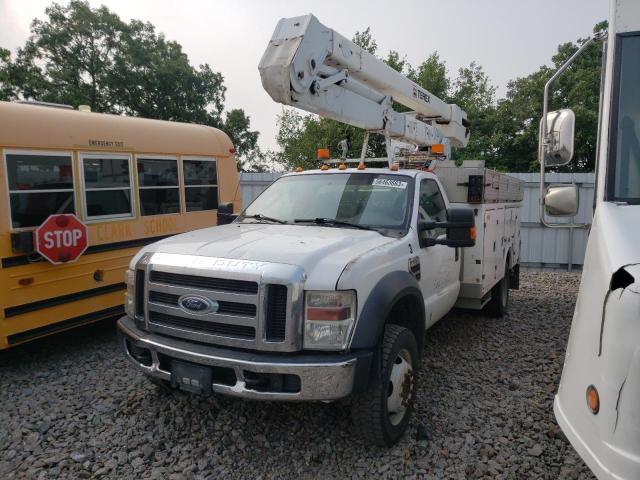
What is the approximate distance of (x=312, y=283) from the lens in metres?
2.82

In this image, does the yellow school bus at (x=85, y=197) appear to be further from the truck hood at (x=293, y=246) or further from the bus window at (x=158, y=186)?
the truck hood at (x=293, y=246)

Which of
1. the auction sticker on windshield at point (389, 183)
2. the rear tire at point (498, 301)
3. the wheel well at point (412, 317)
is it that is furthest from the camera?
the rear tire at point (498, 301)

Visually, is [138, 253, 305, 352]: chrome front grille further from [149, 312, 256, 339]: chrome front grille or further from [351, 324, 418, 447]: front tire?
[351, 324, 418, 447]: front tire

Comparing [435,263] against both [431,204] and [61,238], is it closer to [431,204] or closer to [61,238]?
[431,204]

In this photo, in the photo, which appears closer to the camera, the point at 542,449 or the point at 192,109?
the point at 542,449

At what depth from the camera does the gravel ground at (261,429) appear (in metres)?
3.09

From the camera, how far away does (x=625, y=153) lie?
8.50 feet

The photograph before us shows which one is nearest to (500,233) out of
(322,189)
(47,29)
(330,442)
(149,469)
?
(322,189)

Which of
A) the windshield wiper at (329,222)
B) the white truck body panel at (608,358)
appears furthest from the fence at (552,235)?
the white truck body panel at (608,358)

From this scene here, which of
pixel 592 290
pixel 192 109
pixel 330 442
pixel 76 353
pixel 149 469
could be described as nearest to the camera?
pixel 592 290

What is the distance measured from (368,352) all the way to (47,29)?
30396 millimetres

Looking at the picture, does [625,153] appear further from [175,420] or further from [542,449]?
[175,420]

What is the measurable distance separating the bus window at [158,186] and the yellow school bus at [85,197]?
1 cm

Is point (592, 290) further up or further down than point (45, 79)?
further down
